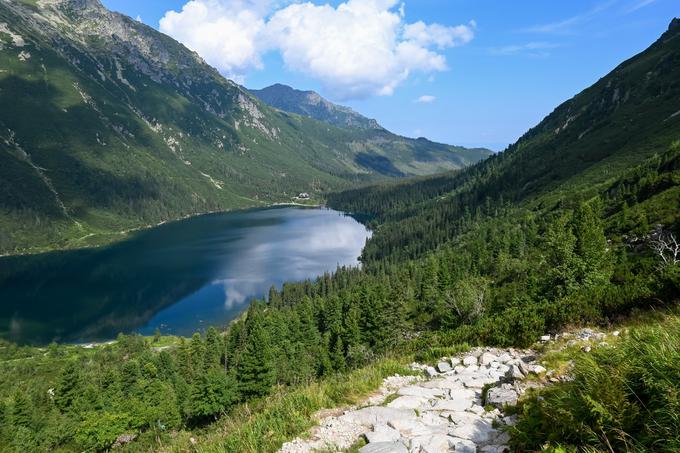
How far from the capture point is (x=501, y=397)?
34.6 ft

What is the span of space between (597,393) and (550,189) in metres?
210

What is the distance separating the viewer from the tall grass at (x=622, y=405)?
5410 mm

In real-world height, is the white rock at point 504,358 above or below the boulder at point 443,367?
below

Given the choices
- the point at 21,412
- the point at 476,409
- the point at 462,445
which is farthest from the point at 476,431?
the point at 21,412

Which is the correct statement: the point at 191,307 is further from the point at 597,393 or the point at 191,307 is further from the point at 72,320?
the point at 597,393

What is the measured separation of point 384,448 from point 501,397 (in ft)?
13.0

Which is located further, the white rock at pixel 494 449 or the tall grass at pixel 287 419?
the tall grass at pixel 287 419

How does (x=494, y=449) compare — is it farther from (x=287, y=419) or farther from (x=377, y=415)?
(x=287, y=419)

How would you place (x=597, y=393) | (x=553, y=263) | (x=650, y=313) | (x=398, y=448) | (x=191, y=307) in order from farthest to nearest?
(x=191, y=307)
(x=553, y=263)
(x=650, y=313)
(x=398, y=448)
(x=597, y=393)

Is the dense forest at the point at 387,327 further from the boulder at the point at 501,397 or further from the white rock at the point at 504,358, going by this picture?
the boulder at the point at 501,397

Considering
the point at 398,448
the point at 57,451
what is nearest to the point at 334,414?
the point at 398,448

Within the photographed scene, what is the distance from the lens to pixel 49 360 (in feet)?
375

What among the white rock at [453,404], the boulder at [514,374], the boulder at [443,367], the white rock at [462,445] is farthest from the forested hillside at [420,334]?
the boulder at [514,374]

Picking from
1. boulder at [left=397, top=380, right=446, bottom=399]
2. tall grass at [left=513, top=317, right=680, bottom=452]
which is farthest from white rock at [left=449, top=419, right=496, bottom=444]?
boulder at [left=397, top=380, right=446, bottom=399]
